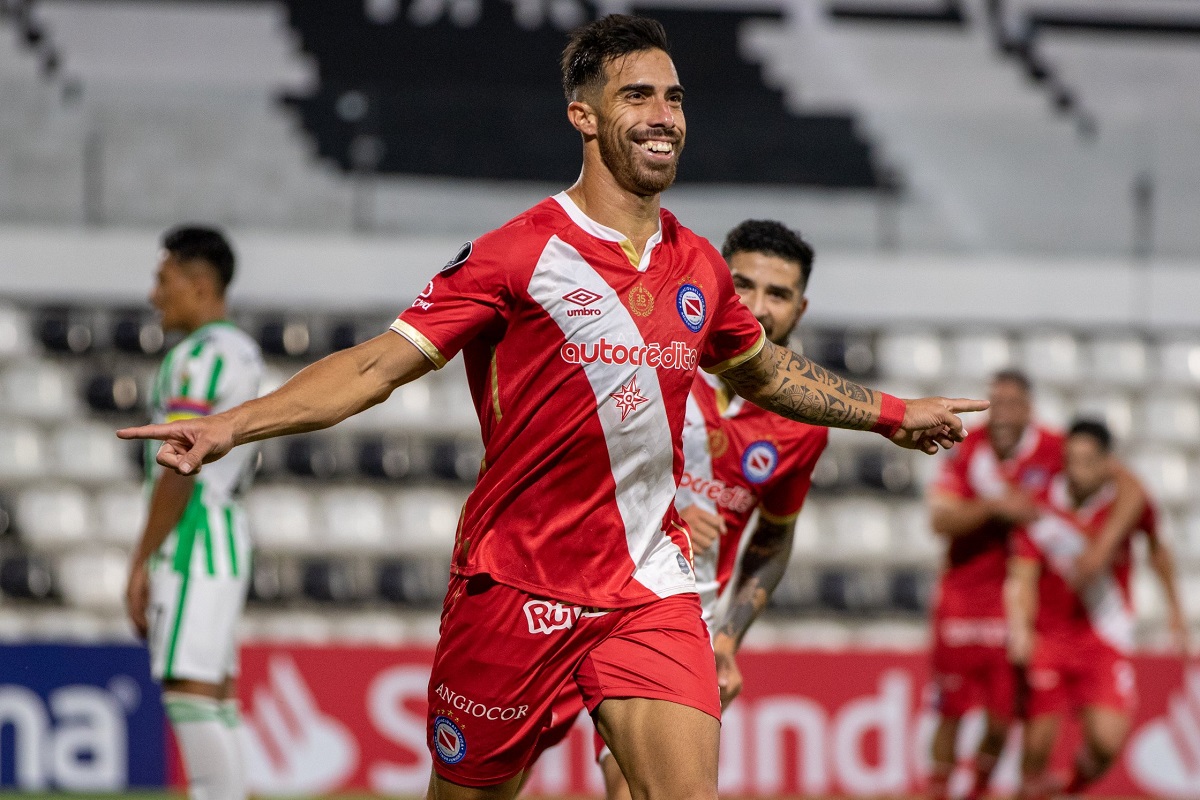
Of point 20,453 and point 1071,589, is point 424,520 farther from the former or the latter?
point 1071,589

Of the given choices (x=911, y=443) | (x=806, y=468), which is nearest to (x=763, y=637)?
(x=806, y=468)

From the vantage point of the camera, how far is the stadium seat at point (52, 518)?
39.4 ft

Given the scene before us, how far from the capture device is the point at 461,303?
146 inches

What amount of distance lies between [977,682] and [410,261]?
582cm

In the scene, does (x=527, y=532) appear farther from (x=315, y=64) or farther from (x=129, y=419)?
(x=315, y=64)

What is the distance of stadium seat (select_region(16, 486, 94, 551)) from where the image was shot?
1202 centimetres

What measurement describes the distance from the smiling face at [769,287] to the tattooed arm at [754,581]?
66 centimetres

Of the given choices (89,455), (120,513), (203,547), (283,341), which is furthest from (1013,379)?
(89,455)

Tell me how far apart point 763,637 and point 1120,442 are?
356 centimetres

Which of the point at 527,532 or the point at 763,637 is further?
the point at 763,637

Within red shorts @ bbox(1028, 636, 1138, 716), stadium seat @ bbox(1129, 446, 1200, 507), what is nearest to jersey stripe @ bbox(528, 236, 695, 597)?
red shorts @ bbox(1028, 636, 1138, 716)

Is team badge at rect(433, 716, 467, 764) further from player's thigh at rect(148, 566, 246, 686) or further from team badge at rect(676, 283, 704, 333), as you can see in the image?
player's thigh at rect(148, 566, 246, 686)

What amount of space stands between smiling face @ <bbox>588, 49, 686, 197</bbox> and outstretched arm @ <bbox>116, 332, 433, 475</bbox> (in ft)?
2.32

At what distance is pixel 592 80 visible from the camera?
13.0ft
